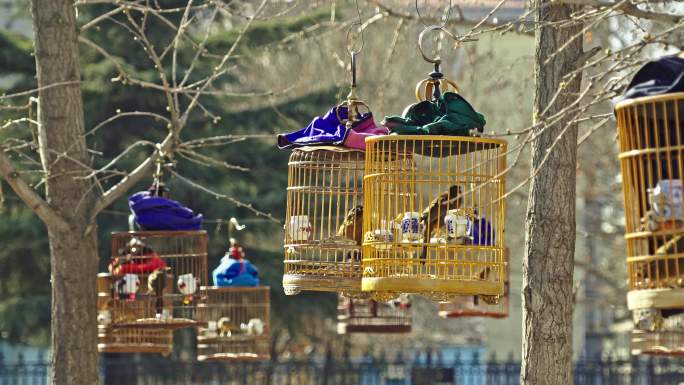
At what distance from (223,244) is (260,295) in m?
2.00

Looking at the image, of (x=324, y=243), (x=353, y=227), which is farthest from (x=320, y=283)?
(x=353, y=227)

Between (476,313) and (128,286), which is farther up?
(128,286)

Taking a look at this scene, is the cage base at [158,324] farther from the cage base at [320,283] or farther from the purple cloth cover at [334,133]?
the purple cloth cover at [334,133]

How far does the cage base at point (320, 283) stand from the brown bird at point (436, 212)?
2.59 ft

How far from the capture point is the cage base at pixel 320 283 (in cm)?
898

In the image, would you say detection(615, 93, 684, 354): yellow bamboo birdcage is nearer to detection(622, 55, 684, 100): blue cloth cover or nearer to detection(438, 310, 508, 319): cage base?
detection(622, 55, 684, 100): blue cloth cover

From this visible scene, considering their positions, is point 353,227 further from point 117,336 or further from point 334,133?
point 117,336

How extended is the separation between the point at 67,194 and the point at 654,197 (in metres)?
6.14

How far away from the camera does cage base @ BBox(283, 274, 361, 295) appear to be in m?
8.98

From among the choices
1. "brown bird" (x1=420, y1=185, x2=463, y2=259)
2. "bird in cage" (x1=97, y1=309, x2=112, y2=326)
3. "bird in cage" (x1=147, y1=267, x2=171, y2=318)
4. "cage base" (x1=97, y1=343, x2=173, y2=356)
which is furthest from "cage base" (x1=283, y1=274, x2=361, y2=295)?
"cage base" (x1=97, y1=343, x2=173, y2=356)

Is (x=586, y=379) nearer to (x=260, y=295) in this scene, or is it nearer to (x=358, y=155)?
(x=260, y=295)

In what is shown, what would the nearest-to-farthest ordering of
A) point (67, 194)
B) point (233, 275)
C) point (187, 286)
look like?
→ point (67, 194)
point (187, 286)
point (233, 275)

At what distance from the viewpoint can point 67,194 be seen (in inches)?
431

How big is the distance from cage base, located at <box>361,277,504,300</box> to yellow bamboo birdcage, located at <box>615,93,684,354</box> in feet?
5.15
